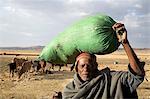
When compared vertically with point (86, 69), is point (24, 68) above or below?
above

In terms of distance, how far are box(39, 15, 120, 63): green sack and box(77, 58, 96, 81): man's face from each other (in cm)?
40

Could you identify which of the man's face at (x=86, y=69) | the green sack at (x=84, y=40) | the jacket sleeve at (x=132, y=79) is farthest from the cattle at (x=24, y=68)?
the jacket sleeve at (x=132, y=79)

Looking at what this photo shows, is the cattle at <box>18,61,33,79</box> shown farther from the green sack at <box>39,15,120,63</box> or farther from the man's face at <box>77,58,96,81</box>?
the man's face at <box>77,58,96,81</box>

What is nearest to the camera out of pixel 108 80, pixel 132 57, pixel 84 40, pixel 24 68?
pixel 132 57

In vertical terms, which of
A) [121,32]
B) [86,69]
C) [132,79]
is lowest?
[132,79]

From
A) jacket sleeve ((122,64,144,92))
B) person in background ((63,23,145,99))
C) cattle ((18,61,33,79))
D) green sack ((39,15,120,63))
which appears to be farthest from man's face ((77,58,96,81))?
cattle ((18,61,33,79))

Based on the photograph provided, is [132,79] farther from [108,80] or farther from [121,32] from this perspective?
[121,32]

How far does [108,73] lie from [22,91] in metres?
11.4

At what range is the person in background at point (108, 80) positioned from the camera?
331cm

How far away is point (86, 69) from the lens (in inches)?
136

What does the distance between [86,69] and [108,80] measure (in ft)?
0.68

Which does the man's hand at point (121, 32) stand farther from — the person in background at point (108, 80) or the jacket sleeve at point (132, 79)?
the jacket sleeve at point (132, 79)

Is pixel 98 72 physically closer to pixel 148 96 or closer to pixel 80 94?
pixel 80 94

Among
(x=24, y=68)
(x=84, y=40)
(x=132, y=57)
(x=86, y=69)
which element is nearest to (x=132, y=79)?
(x=132, y=57)
